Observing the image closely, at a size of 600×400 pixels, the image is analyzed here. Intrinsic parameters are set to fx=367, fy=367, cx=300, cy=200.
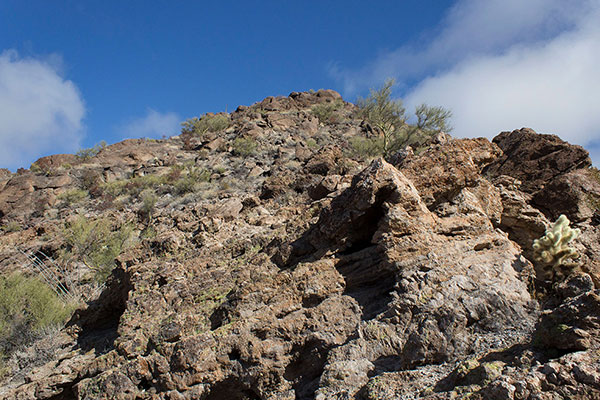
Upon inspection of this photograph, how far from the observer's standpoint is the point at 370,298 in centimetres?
445

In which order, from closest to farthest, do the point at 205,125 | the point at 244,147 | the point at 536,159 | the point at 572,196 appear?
the point at 572,196 → the point at 536,159 → the point at 244,147 → the point at 205,125

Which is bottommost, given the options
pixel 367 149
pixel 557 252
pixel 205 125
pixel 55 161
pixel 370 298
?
pixel 370 298

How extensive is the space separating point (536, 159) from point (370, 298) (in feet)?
17.6

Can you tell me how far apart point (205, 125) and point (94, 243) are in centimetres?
2297

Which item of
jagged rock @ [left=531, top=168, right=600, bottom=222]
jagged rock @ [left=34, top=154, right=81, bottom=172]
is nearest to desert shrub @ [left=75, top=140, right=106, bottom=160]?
jagged rock @ [left=34, top=154, right=81, bottom=172]

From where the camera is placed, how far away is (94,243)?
14.1 m

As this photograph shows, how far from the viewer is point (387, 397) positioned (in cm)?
286

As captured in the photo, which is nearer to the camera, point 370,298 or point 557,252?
point 370,298

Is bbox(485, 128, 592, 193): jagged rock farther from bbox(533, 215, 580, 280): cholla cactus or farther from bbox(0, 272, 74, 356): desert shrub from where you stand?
bbox(0, 272, 74, 356): desert shrub

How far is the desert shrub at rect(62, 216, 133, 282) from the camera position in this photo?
1337 cm

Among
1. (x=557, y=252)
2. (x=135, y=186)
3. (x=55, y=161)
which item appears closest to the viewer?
(x=557, y=252)

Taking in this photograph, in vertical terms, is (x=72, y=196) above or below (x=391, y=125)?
below

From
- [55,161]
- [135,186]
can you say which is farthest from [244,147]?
[55,161]

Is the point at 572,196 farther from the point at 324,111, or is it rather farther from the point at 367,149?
the point at 324,111
